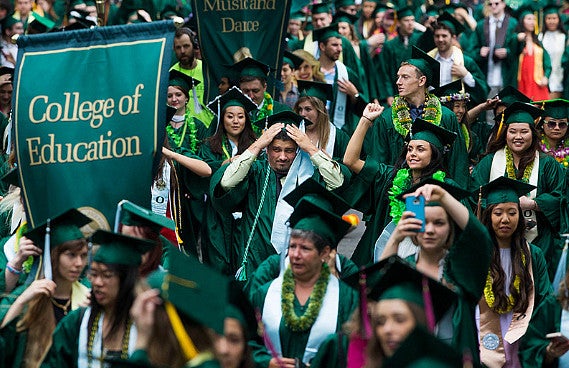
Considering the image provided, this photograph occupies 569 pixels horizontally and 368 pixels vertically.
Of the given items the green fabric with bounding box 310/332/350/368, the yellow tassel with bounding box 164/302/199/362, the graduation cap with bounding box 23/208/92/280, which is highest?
the graduation cap with bounding box 23/208/92/280

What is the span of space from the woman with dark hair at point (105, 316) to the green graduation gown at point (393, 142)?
466cm

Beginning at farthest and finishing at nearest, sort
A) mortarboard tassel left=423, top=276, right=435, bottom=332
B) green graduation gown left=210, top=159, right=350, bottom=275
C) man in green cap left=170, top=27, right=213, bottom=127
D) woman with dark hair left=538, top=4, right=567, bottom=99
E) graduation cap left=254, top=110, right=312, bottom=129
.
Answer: woman with dark hair left=538, top=4, right=567, bottom=99 → man in green cap left=170, top=27, right=213, bottom=127 → graduation cap left=254, top=110, right=312, bottom=129 → green graduation gown left=210, top=159, right=350, bottom=275 → mortarboard tassel left=423, top=276, right=435, bottom=332

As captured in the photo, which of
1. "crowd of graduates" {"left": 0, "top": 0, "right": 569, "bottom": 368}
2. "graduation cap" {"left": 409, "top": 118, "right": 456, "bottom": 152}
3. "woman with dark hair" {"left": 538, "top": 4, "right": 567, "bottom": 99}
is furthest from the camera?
"woman with dark hair" {"left": 538, "top": 4, "right": 567, "bottom": 99}

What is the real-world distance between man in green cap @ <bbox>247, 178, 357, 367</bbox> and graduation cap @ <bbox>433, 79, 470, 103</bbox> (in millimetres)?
4832

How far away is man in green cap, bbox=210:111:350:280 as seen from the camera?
9.78m

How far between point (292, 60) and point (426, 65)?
335cm

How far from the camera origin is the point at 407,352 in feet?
15.9

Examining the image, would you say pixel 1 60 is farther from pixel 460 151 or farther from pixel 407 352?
pixel 407 352

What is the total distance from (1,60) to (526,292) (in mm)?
9623

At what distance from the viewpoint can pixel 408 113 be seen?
11.4 m

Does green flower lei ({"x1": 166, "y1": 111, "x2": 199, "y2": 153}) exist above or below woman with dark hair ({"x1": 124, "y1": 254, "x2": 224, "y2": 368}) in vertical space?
above

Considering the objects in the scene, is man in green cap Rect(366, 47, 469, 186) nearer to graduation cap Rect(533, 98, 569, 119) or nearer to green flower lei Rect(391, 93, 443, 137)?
green flower lei Rect(391, 93, 443, 137)

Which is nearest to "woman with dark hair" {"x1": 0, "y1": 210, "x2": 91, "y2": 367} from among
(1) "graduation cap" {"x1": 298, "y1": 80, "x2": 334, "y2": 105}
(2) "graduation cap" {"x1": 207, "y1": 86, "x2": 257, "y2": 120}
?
(2) "graduation cap" {"x1": 207, "y1": 86, "x2": 257, "y2": 120}

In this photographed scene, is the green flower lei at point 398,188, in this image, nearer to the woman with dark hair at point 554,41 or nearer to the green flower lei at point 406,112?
the green flower lei at point 406,112
